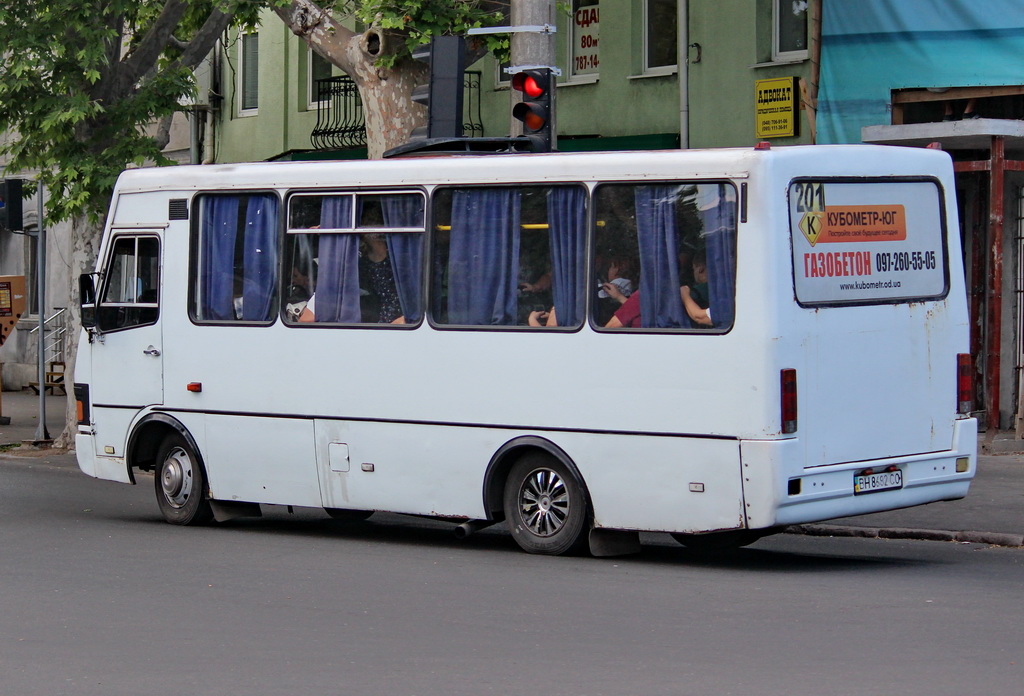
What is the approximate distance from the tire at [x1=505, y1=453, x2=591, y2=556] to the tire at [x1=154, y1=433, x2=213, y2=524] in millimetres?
3027

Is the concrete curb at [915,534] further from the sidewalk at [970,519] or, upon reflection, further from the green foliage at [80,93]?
the green foliage at [80,93]

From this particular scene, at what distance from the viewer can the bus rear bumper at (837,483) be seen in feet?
33.1

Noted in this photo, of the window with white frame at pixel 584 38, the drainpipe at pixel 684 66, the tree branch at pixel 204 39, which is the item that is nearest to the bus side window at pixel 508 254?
the drainpipe at pixel 684 66

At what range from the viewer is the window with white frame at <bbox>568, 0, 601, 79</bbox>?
2344cm

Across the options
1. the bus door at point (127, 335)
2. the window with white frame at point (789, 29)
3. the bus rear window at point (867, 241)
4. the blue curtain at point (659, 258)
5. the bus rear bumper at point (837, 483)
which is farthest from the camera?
the window with white frame at point (789, 29)

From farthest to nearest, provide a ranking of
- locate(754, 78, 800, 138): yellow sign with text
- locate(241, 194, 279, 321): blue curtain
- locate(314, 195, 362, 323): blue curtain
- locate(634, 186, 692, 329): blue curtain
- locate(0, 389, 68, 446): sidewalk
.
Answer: locate(0, 389, 68, 446): sidewalk < locate(754, 78, 800, 138): yellow sign with text < locate(241, 194, 279, 321): blue curtain < locate(314, 195, 362, 323): blue curtain < locate(634, 186, 692, 329): blue curtain

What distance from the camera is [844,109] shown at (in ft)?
61.4

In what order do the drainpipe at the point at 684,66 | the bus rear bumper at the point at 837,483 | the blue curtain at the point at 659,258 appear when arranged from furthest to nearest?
1. the drainpipe at the point at 684,66
2. the blue curtain at the point at 659,258
3. the bus rear bumper at the point at 837,483

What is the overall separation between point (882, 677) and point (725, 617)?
1.68 meters

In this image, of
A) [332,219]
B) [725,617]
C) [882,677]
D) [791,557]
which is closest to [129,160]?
[332,219]

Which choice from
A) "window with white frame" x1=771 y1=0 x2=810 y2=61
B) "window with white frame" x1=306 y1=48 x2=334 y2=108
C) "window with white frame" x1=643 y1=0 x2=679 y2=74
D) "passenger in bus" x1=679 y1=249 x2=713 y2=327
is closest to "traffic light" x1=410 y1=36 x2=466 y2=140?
"passenger in bus" x1=679 y1=249 x2=713 y2=327

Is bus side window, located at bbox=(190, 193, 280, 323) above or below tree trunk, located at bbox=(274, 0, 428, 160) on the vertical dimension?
below

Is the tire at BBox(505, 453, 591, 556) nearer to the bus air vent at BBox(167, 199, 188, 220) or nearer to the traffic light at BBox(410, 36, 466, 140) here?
the bus air vent at BBox(167, 199, 188, 220)

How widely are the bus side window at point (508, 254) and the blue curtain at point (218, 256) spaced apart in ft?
6.65
